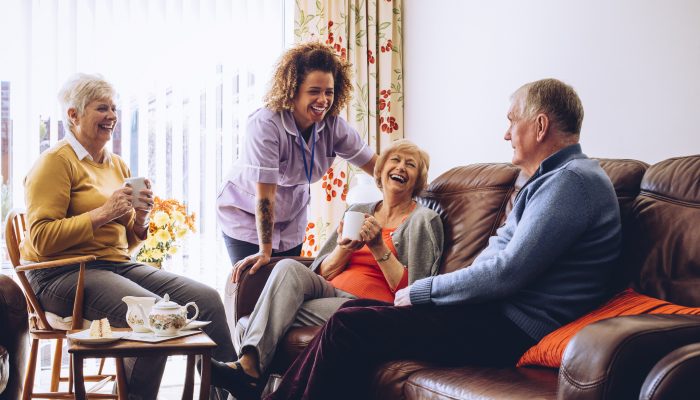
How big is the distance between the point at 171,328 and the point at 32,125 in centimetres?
201

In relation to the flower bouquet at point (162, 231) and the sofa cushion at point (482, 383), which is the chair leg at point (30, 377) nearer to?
the flower bouquet at point (162, 231)

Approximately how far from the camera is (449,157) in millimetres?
3896

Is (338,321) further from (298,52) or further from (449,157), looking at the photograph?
(449,157)

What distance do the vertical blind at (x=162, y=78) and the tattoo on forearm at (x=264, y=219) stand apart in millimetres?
1331

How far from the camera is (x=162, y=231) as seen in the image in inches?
131

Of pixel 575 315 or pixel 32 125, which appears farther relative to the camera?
pixel 32 125

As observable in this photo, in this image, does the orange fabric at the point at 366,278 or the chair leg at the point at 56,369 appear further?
the chair leg at the point at 56,369

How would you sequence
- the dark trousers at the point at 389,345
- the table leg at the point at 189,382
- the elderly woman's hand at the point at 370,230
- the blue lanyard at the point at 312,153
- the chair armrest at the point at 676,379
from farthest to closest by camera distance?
1. the blue lanyard at the point at 312,153
2. the elderly woman's hand at the point at 370,230
3. the table leg at the point at 189,382
4. the dark trousers at the point at 389,345
5. the chair armrest at the point at 676,379

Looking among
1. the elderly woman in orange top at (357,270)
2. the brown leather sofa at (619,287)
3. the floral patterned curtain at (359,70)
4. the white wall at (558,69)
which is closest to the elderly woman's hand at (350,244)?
the elderly woman in orange top at (357,270)

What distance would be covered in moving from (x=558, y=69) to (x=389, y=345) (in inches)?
63.4

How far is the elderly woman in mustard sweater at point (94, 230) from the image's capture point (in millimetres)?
2576

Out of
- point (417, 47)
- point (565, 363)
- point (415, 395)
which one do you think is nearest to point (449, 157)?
point (417, 47)

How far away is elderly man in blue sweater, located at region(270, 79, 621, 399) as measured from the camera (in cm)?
184

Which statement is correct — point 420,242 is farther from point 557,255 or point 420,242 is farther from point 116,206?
point 116,206
